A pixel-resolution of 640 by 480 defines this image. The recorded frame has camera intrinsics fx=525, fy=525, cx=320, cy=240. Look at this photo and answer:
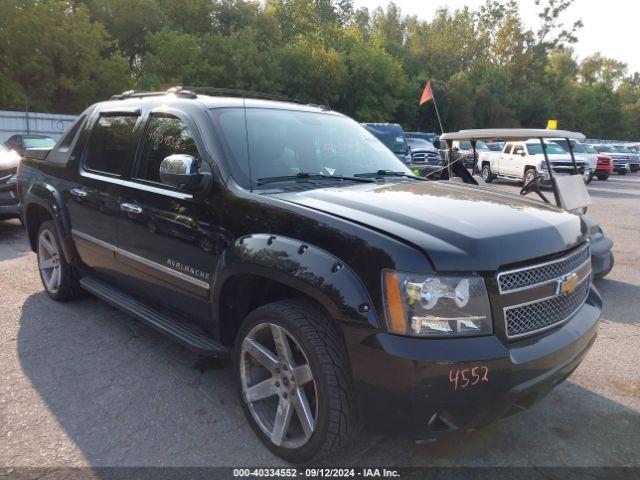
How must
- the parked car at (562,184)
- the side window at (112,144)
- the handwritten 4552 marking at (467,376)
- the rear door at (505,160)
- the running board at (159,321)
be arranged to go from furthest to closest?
the rear door at (505,160) → the parked car at (562,184) → the side window at (112,144) → the running board at (159,321) → the handwritten 4552 marking at (467,376)

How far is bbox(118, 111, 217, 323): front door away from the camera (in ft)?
10.2

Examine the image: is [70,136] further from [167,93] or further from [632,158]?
[632,158]

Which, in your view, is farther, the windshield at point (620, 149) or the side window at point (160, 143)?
the windshield at point (620, 149)

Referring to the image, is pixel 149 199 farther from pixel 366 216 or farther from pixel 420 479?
pixel 420 479

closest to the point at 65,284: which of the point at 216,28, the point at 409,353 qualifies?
the point at 409,353

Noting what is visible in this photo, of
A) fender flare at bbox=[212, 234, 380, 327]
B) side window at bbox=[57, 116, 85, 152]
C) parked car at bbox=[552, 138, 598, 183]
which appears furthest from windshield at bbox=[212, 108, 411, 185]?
parked car at bbox=[552, 138, 598, 183]

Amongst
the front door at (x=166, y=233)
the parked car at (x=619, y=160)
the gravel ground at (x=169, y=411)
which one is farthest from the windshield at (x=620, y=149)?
the front door at (x=166, y=233)

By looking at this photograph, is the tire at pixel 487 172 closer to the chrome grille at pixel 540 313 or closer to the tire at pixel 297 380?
the chrome grille at pixel 540 313

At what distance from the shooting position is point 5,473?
2541 millimetres

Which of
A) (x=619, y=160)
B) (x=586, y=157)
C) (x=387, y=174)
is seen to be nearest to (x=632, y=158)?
(x=619, y=160)

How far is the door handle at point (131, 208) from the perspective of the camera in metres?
3.56

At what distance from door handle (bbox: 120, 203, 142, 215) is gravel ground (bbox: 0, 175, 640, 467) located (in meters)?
1.07

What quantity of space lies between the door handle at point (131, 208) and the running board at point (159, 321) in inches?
26.9

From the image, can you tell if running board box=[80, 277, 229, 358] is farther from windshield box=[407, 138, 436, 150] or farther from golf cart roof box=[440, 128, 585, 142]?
windshield box=[407, 138, 436, 150]
